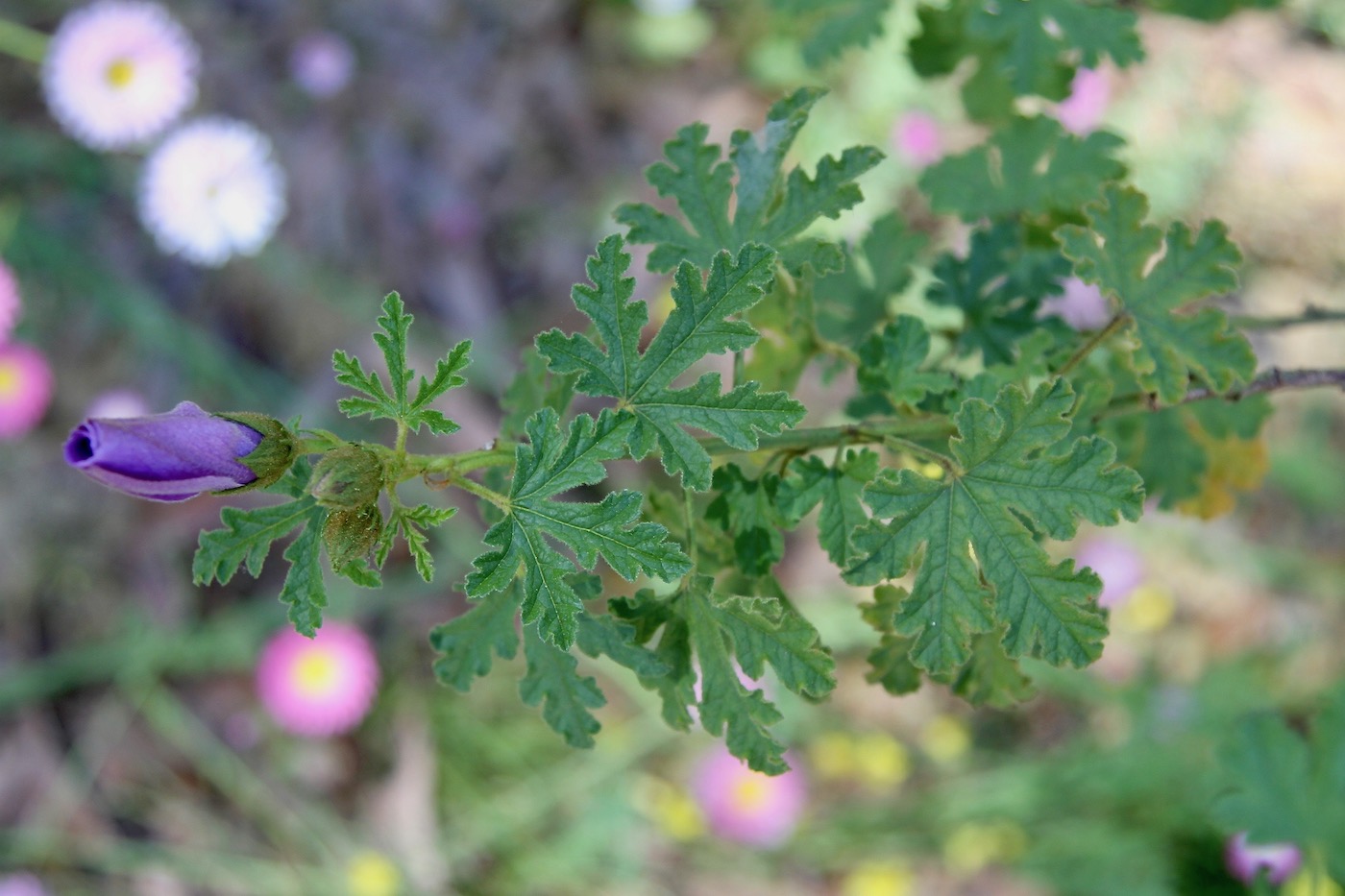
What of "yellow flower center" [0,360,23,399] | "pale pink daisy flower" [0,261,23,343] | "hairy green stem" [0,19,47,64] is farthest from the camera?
"hairy green stem" [0,19,47,64]

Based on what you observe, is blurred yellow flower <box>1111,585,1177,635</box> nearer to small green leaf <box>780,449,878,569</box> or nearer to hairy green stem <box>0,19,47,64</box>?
small green leaf <box>780,449,878,569</box>

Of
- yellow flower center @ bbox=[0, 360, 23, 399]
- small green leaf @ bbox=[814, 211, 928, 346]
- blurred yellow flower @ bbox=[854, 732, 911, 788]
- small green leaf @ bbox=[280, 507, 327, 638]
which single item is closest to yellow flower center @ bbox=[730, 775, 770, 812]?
blurred yellow flower @ bbox=[854, 732, 911, 788]

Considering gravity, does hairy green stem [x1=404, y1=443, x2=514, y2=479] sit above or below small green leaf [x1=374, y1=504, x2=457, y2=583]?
above

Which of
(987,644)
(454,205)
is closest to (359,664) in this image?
(454,205)

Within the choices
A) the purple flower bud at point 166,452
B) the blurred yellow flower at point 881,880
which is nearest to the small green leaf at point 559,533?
the purple flower bud at point 166,452

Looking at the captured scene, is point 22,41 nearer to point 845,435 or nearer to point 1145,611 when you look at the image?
point 845,435

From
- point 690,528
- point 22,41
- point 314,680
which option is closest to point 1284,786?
point 690,528

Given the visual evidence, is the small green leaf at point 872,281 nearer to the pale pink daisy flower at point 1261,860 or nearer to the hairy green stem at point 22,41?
the pale pink daisy flower at point 1261,860
